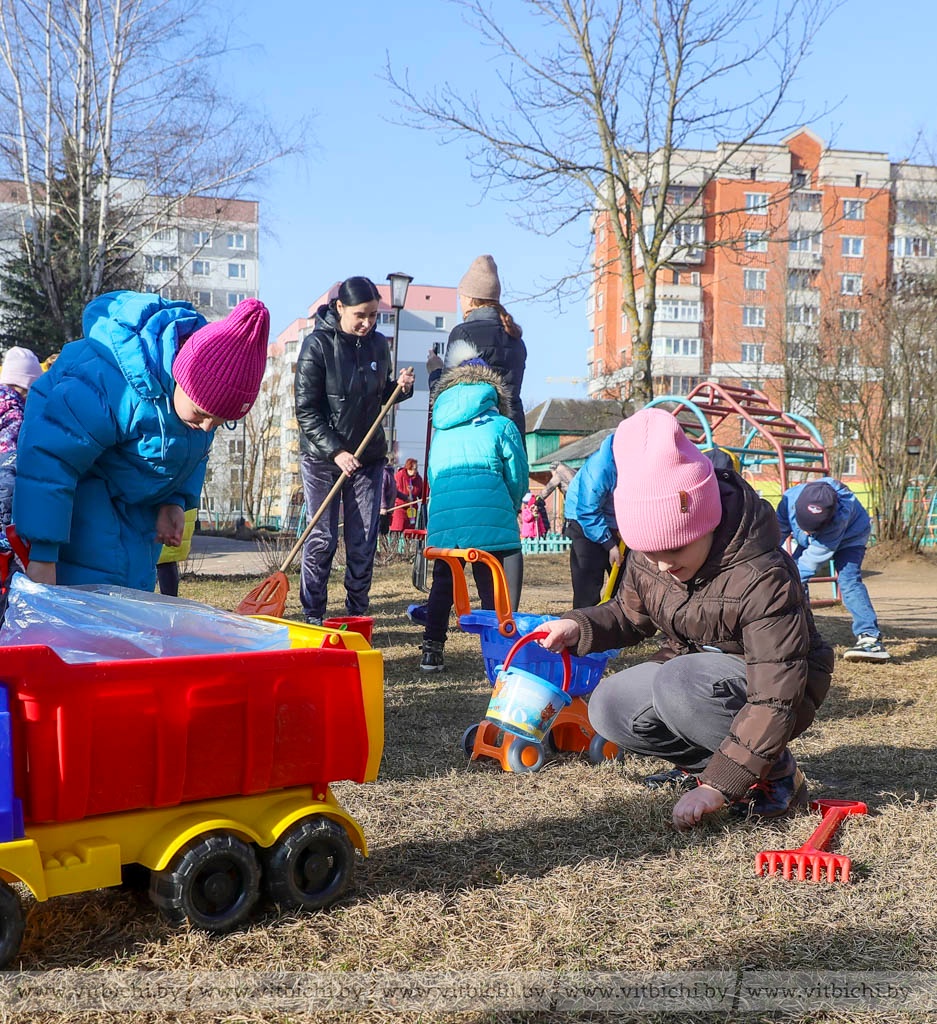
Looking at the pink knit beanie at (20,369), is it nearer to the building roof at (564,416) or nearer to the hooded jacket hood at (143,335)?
the hooded jacket hood at (143,335)

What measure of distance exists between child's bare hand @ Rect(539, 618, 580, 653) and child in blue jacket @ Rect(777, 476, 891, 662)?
10.8 feet

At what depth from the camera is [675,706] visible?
8.82 feet

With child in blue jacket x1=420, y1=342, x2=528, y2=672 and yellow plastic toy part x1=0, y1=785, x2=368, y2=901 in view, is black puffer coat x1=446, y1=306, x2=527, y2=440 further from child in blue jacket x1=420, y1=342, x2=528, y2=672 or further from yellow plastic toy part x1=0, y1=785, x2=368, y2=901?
yellow plastic toy part x1=0, y1=785, x2=368, y2=901

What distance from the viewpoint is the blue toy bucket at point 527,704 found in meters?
3.12

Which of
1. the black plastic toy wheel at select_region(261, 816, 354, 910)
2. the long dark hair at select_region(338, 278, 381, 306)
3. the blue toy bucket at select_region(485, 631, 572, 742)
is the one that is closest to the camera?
the black plastic toy wheel at select_region(261, 816, 354, 910)

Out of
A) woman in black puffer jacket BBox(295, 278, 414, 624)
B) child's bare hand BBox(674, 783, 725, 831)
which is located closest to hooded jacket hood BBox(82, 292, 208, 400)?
child's bare hand BBox(674, 783, 725, 831)

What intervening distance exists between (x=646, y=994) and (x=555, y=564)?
13.5 meters

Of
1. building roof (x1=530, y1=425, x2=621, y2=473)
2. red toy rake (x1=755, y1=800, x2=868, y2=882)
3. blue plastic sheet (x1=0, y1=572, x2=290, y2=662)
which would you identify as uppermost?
building roof (x1=530, y1=425, x2=621, y2=473)

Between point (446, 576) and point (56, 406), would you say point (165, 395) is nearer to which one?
point (56, 406)

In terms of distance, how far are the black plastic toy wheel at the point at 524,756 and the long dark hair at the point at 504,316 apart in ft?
8.70

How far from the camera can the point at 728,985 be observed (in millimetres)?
1791

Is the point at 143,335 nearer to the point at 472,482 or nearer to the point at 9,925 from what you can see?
the point at 9,925

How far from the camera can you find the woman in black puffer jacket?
5055 mm

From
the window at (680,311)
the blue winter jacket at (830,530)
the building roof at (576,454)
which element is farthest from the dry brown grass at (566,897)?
the window at (680,311)
